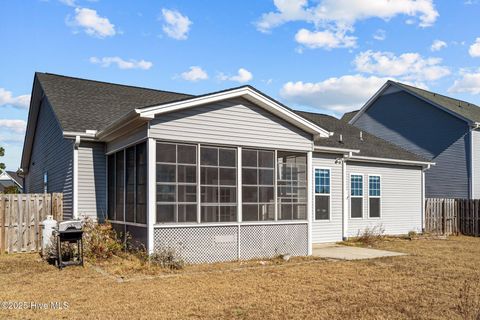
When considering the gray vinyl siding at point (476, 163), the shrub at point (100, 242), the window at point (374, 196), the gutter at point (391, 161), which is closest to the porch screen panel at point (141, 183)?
the shrub at point (100, 242)

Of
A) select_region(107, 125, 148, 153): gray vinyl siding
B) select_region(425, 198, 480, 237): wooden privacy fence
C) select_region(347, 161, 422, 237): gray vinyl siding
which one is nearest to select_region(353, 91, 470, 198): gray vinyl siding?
select_region(425, 198, 480, 237): wooden privacy fence

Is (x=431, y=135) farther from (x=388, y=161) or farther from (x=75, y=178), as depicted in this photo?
(x=75, y=178)

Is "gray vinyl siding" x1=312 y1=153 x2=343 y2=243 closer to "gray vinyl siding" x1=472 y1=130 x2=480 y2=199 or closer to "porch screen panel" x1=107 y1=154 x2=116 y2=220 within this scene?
"porch screen panel" x1=107 y1=154 x2=116 y2=220

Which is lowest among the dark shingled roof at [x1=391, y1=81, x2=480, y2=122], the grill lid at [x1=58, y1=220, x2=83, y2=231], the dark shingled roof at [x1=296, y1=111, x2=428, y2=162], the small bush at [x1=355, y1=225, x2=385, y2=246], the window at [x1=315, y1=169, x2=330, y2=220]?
the small bush at [x1=355, y1=225, x2=385, y2=246]

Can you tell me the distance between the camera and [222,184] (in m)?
11.1

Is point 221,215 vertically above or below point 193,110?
below

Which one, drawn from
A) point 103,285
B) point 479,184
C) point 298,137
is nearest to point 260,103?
point 298,137

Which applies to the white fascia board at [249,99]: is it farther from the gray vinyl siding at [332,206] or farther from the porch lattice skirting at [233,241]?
the gray vinyl siding at [332,206]

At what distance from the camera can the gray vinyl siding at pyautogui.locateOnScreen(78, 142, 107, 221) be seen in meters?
12.4

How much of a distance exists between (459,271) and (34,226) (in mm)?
10470

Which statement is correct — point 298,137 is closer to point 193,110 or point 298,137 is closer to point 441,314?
point 193,110

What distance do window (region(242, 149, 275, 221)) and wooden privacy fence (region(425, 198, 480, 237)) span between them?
33.7 feet

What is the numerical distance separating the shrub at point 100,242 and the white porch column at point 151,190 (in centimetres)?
149

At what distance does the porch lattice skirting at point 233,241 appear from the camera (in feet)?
33.8
